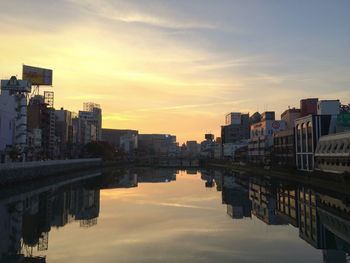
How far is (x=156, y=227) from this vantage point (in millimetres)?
25969

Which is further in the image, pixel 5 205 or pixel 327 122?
pixel 327 122

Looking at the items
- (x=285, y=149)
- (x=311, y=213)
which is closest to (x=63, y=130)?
(x=285, y=149)

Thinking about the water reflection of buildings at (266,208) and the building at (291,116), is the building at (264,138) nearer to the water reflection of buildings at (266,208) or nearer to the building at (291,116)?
the building at (291,116)

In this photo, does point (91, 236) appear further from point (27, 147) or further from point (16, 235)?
point (27, 147)

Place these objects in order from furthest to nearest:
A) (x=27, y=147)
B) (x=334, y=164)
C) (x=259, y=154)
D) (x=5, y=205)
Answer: (x=259, y=154) → (x=27, y=147) → (x=334, y=164) → (x=5, y=205)

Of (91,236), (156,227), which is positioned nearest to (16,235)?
(91,236)

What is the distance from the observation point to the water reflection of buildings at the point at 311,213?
21.4 meters

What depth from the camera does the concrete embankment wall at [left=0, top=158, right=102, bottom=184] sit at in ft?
173

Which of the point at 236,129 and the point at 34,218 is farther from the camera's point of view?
the point at 236,129

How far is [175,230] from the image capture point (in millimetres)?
24953

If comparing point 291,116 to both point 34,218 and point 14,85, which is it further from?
point 34,218

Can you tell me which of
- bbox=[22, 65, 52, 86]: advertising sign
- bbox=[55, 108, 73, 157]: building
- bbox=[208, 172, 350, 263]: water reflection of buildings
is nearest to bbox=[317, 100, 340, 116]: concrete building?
bbox=[208, 172, 350, 263]: water reflection of buildings

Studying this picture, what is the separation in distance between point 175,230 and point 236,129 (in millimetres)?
162004

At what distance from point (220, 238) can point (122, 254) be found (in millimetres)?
6090
